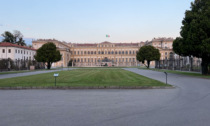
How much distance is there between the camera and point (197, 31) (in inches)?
915

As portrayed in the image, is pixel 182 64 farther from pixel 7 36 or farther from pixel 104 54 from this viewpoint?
pixel 104 54

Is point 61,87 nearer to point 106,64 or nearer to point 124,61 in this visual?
point 106,64

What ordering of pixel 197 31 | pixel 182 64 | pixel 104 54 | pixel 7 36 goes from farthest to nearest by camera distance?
pixel 104 54, pixel 7 36, pixel 182 64, pixel 197 31

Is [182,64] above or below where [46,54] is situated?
below

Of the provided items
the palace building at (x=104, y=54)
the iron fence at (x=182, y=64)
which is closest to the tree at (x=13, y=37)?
the palace building at (x=104, y=54)

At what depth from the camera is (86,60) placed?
127 meters

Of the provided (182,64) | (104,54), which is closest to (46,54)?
(182,64)

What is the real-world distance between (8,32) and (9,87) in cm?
8515

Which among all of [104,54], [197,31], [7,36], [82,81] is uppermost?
[7,36]

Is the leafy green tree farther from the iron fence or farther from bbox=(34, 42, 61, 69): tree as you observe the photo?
the iron fence

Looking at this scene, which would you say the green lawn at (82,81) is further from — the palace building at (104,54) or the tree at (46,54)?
the palace building at (104,54)

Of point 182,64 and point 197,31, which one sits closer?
Answer: point 197,31

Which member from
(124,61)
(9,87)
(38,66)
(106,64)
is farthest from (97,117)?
(124,61)

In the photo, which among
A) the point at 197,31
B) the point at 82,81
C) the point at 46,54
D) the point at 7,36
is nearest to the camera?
the point at 82,81
